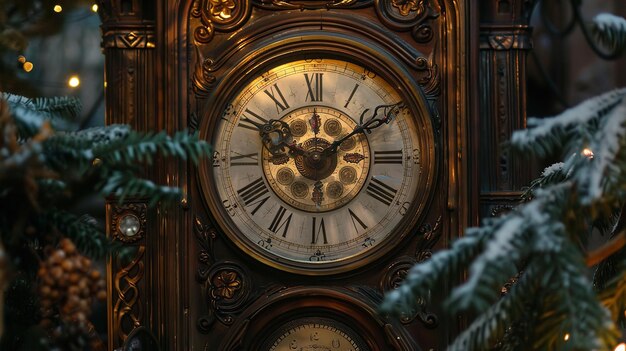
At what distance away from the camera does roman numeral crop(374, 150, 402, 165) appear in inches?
175

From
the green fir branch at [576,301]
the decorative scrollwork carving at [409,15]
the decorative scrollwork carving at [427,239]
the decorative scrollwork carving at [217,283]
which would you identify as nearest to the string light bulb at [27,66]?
the decorative scrollwork carving at [217,283]

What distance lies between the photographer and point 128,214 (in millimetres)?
4438

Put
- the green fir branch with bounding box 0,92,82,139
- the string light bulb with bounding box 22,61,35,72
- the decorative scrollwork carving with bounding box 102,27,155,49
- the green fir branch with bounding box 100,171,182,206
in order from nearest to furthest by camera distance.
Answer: the green fir branch with bounding box 100,171,182,206
the green fir branch with bounding box 0,92,82,139
the decorative scrollwork carving with bounding box 102,27,155,49
the string light bulb with bounding box 22,61,35,72

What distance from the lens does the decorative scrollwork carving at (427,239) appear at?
442cm

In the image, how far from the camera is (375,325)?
4387 mm

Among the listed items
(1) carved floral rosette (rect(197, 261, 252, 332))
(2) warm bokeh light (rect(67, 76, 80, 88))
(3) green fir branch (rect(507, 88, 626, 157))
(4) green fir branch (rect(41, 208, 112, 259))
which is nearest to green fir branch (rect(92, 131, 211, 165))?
(4) green fir branch (rect(41, 208, 112, 259))

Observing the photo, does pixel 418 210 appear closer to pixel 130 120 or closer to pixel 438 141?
pixel 438 141

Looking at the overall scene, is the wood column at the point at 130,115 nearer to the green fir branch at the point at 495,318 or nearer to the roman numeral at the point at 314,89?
the roman numeral at the point at 314,89

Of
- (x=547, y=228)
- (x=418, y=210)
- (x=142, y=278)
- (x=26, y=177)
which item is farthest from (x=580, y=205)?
(x=142, y=278)

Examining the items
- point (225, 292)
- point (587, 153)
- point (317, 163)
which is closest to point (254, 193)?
point (317, 163)

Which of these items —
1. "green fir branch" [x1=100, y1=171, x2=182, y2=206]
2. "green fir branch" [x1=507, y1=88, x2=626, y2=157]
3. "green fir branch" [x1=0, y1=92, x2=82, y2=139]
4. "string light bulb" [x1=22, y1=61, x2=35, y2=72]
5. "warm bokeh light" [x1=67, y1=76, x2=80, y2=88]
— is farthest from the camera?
"warm bokeh light" [x1=67, y1=76, x2=80, y2=88]

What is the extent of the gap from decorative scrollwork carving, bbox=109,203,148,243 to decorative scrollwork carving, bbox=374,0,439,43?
42.3 inches

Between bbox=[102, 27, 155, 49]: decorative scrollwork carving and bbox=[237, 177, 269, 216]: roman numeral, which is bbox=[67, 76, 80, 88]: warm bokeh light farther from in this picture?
bbox=[237, 177, 269, 216]: roman numeral

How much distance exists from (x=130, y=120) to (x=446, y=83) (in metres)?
1.10
